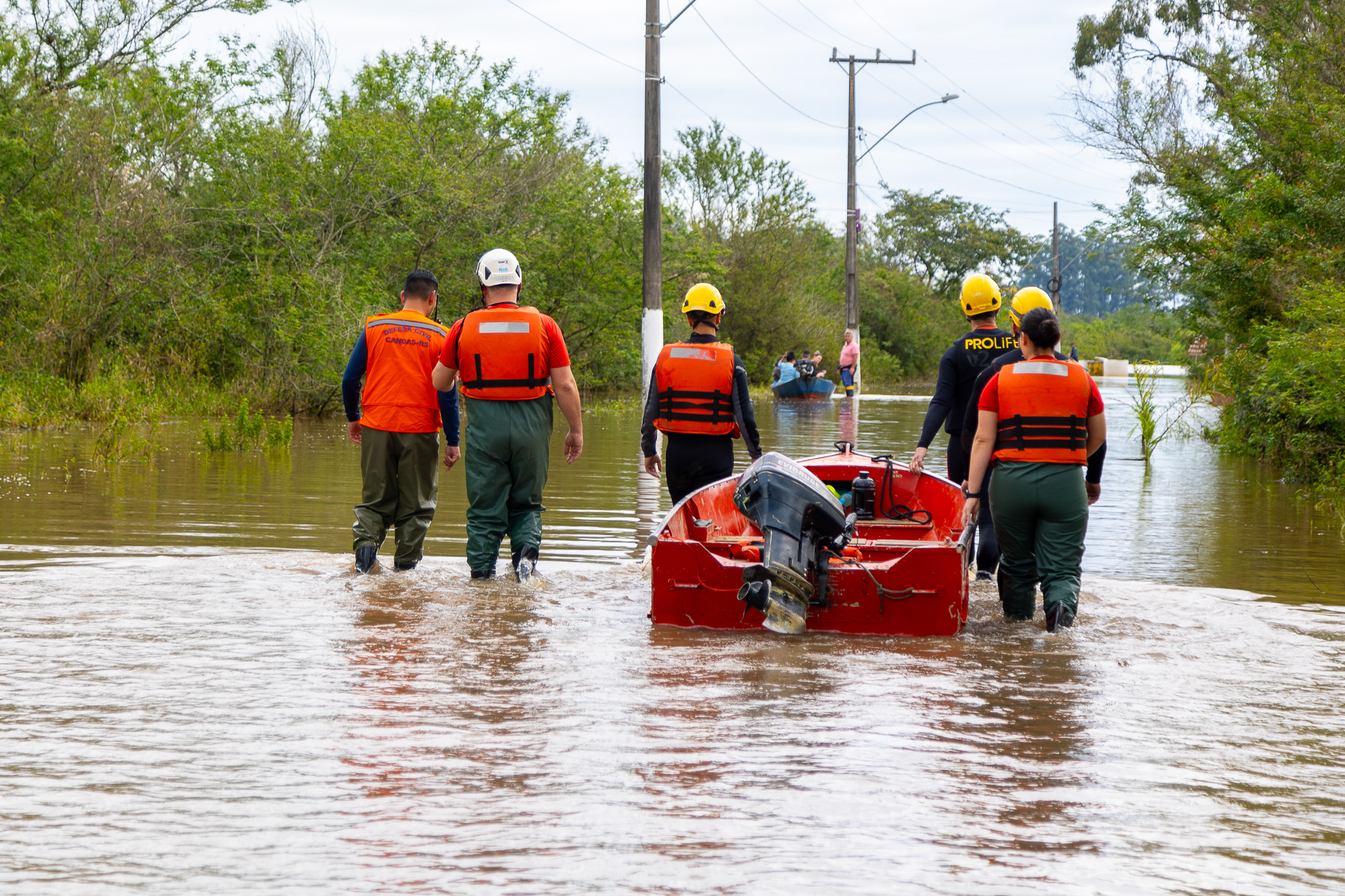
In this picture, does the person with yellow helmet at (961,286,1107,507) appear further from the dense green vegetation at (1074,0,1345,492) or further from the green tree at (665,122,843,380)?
the green tree at (665,122,843,380)

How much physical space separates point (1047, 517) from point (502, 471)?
10.1ft

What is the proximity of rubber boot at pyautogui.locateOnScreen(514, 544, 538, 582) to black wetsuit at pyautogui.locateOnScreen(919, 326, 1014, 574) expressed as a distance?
8.03 feet

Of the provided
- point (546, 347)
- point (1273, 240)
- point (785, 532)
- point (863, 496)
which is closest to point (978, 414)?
point (785, 532)

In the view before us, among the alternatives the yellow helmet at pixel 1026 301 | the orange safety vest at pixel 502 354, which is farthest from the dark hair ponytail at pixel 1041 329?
the orange safety vest at pixel 502 354

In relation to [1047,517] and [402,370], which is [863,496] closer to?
[1047,517]

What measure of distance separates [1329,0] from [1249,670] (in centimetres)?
1560

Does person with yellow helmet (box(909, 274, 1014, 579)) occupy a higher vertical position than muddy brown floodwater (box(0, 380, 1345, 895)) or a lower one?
higher

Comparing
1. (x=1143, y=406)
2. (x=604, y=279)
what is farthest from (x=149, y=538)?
(x=604, y=279)

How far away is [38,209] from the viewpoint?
2225 centimetres

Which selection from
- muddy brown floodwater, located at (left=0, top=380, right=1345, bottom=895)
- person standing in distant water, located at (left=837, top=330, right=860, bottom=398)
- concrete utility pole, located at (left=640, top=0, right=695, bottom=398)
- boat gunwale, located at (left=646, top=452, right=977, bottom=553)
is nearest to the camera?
muddy brown floodwater, located at (left=0, top=380, right=1345, bottom=895)

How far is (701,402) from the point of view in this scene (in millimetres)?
8281

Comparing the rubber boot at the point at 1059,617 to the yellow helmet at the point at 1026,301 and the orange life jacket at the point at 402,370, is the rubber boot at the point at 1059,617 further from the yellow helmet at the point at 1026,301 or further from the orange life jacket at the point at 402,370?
the orange life jacket at the point at 402,370

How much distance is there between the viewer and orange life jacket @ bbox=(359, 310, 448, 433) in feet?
26.7

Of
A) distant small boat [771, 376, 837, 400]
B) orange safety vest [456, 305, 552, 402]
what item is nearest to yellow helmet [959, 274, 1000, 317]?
orange safety vest [456, 305, 552, 402]
